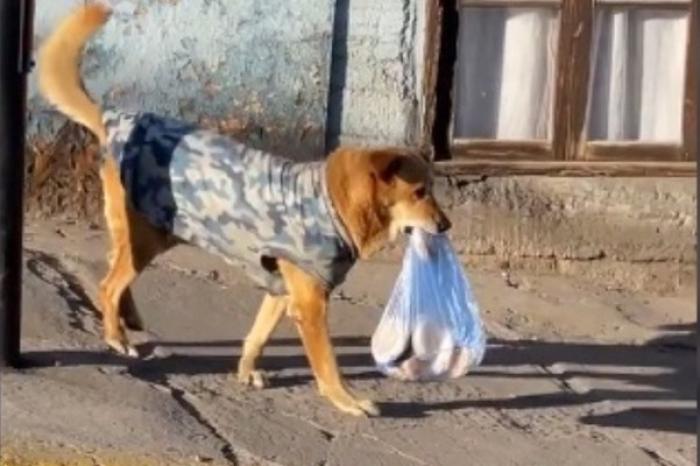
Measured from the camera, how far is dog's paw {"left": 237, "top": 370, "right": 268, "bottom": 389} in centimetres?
703

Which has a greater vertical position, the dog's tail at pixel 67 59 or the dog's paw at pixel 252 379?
the dog's tail at pixel 67 59

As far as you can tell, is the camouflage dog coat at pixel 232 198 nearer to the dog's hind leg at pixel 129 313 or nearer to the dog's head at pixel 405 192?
the dog's head at pixel 405 192

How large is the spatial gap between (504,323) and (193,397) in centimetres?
212

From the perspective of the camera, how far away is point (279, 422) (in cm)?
663

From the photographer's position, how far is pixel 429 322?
22.4ft

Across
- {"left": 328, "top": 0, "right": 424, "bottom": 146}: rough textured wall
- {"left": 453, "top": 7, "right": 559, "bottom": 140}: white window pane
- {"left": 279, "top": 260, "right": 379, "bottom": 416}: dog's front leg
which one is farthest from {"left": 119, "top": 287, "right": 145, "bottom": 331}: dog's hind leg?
{"left": 453, "top": 7, "right": 559, "bottom": 140}: white window pane

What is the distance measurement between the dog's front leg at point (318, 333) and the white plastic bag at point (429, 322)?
0.16m

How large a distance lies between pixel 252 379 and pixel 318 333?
1.41ft

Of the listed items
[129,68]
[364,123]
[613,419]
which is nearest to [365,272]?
[364,123]

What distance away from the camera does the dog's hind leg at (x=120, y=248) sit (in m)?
7.08

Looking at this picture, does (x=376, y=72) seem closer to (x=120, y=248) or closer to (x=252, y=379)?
(x=120, y=248)

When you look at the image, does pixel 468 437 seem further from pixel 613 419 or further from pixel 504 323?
pixel 504 323

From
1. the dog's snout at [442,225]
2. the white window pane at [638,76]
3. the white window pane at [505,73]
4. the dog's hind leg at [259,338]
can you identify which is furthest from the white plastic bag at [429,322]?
the white window pane at [638,76]

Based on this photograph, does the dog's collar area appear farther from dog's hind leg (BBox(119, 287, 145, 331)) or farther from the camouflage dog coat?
dog's hind leg (BBox(119, 287, 145, 331))
